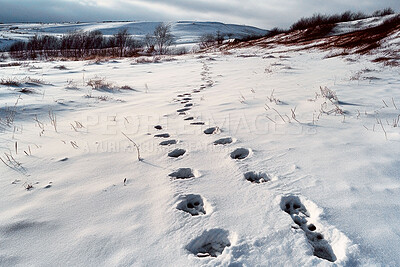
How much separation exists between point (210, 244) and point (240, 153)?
1204 millimetres

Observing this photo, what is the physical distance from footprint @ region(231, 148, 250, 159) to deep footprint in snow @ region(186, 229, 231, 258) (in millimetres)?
1059

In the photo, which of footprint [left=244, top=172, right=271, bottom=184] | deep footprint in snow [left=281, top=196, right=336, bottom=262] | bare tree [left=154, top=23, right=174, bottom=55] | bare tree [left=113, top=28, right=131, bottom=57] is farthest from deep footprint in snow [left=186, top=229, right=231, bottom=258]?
bare tree [left=154, top=23, right=174, bottom=55]

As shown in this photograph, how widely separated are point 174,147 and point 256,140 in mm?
908

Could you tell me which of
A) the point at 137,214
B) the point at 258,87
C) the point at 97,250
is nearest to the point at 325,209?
the point at 137,214

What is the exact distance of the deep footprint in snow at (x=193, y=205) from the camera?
1551 mm

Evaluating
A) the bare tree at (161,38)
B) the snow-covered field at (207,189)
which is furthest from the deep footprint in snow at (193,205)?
the bare tree at (161,38)

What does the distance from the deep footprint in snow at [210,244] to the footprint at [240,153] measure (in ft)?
3.48

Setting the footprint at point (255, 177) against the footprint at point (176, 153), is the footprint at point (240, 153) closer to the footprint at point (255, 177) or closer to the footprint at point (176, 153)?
the footprint at point (255, 177)

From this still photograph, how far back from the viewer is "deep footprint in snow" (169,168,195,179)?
6.58 feet

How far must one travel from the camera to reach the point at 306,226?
1358 millimetres

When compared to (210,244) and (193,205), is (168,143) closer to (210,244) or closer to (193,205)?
(193,205)

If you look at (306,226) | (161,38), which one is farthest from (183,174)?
(161,38)

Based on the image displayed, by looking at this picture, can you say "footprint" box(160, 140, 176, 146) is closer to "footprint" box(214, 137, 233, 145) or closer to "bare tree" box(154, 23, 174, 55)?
"footprint" box(214, 137, 233, 145)

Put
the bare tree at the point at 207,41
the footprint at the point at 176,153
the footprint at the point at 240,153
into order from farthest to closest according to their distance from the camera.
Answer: the bare tree at the point at 207,41 < the footprint at the point at 176,153 < the footprint at the point at 240,153
